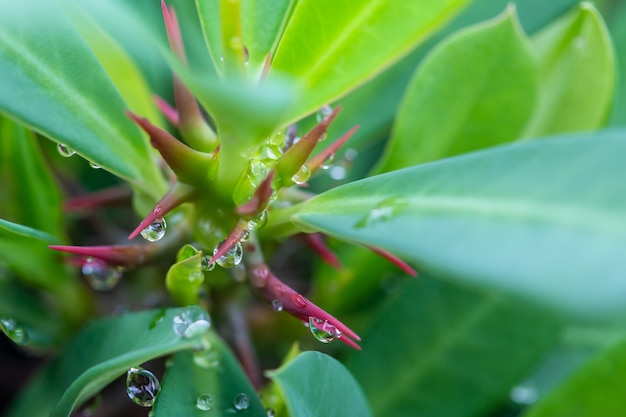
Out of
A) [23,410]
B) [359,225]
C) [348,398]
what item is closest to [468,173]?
[359,225]

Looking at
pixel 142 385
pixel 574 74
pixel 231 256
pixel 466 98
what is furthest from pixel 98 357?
pixel 574 74

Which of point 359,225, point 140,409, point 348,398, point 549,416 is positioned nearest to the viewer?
point 359,225

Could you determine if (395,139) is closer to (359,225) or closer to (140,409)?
(359,225)

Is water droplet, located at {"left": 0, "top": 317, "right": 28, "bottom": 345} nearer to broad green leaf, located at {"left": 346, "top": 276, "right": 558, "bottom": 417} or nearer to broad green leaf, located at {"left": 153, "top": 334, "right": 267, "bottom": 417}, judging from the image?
broad green leaf, located at {"left": 153, "top": 334, "right": 267, "bottom": 417}

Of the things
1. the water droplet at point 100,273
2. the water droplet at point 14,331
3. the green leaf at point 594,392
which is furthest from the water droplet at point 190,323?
the green leaf at point 594,392

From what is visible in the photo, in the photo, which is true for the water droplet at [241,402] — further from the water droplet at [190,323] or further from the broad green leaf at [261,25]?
the broad green leaf at [261,25]
